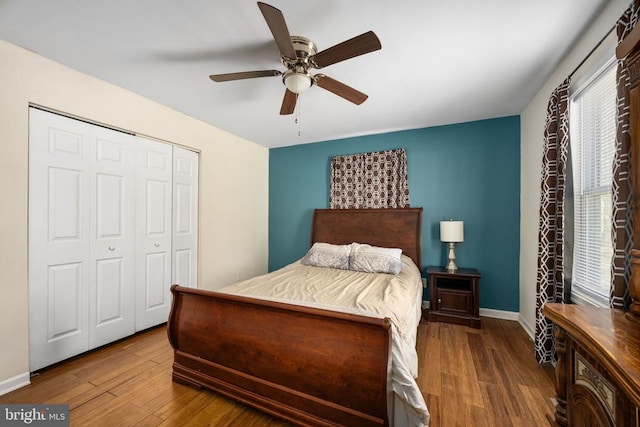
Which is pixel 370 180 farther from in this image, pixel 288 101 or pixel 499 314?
pixel 499 314

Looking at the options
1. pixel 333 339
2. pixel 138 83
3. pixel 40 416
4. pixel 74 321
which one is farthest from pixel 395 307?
pixel 138 83

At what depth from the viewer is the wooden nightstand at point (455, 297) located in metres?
2.86

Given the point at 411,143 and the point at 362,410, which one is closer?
the point at 362,410

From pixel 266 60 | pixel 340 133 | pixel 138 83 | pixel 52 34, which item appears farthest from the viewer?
pixel 340 133

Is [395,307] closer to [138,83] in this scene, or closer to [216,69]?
[216,69]

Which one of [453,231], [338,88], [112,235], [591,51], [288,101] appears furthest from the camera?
[453,231]

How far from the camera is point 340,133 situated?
3.77m

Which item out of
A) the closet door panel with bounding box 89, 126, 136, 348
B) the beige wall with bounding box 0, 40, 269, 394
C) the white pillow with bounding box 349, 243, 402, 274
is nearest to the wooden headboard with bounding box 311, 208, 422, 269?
the white pillow with bounding box 349, 243, 402, 274

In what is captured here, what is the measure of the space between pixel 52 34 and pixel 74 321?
222 centimetres

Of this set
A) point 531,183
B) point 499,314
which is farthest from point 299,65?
point 499,314

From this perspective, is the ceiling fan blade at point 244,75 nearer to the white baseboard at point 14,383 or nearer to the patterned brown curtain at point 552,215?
the patterned brown curtain at point 552,215

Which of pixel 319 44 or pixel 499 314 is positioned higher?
pixel 319 44

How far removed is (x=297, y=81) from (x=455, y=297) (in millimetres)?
2803

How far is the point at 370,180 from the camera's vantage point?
3.73 m
